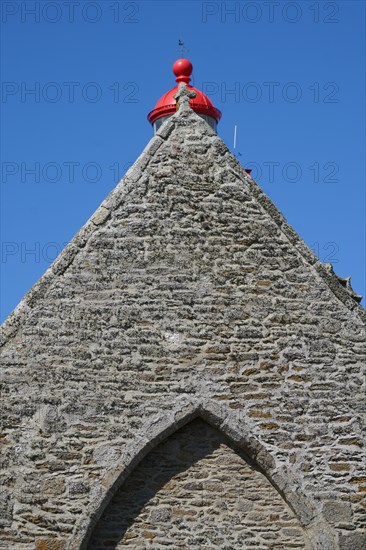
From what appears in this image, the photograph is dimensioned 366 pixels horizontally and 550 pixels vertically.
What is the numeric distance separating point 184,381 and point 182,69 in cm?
1042

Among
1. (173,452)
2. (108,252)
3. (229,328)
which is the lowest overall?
(173,452)

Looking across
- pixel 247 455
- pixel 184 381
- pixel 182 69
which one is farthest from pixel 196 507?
pixel 182 69

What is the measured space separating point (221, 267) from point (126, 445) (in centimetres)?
226

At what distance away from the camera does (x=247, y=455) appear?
1146 centimetres

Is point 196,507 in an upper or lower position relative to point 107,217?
lower

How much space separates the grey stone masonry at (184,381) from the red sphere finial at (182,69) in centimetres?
870

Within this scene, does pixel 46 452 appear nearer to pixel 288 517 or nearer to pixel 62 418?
pixel 62 418

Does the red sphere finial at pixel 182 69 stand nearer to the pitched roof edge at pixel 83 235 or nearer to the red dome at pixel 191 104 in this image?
the red dome at pixel 191 104

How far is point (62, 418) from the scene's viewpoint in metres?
11.3

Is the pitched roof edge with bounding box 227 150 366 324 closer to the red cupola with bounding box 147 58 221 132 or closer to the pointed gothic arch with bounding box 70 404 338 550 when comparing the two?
the pointed gothic arch with bounding box 70 404 338 550

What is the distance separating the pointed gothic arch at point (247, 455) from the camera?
11062 mm

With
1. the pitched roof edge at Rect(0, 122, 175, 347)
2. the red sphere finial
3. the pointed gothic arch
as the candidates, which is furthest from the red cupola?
the pointed gothic arch

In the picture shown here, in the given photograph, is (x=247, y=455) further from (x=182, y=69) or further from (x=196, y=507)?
(x=182, y=69)

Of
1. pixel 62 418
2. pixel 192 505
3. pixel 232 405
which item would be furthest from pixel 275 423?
pixel 62 418
